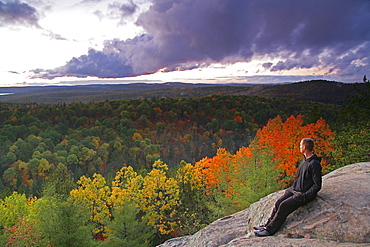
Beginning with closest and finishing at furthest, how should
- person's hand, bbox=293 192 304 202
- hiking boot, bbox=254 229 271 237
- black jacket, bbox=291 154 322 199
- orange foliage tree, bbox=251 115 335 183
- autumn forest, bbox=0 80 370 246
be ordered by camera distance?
1. black jacket, bbox=291 154 322 199
2. person's hand, bbox=293 192 304 202
3. hiking boot, bbox=254 229 271 237
4. autumn forest, bbox=0 80 370 246
5. orange foliage tree, bbox=251 115 335 183

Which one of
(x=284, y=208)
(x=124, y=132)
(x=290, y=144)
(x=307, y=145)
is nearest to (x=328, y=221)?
(x=284, y=208)

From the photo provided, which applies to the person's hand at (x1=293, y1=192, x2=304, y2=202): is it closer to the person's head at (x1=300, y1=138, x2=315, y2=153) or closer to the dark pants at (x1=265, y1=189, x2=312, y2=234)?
the dark pants at (x1=265, y1=189, x2=312, y2=234)

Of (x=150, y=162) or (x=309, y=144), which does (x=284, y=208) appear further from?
(x=150, y=162)

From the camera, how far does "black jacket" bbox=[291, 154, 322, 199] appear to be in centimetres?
773

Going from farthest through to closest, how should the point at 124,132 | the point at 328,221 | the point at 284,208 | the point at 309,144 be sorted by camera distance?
the point at 124,132
the point at 284,208
the point at 309,144
the point at 328,221

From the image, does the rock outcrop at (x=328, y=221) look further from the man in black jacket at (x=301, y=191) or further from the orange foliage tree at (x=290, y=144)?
the orange foliage tree at (x=290, y=144)

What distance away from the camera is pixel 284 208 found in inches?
324

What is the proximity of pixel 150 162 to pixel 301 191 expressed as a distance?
92.7 metres

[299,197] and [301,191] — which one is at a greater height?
[301,191]

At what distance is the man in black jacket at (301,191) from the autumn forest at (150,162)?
1356cm

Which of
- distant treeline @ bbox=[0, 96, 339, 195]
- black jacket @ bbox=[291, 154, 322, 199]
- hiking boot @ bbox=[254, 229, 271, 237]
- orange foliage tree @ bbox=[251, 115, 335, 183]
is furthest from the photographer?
distant treeline @ bbox=[0, 96, 339, 195]

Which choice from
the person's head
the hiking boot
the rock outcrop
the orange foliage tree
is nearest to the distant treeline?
the orange foliage tree

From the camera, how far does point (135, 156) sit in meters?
108

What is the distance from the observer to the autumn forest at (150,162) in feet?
78.6
